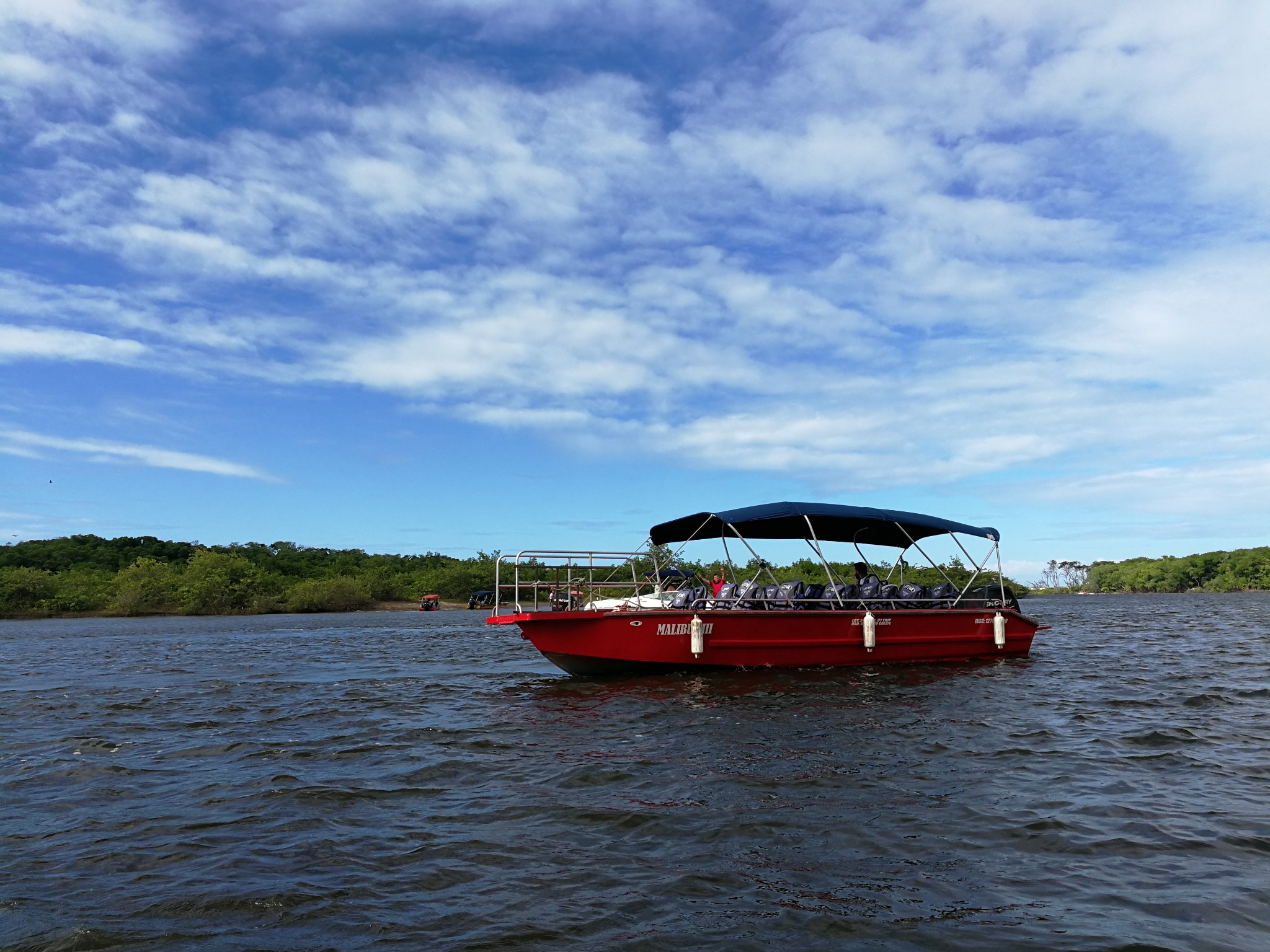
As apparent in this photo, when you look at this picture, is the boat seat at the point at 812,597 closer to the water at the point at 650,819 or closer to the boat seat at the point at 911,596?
the water at the point at 650,819

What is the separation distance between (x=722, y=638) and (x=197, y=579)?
8346 centimetres

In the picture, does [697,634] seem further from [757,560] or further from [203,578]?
[203,578]

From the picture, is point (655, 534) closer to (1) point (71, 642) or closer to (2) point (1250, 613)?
(1) point (71, 642)

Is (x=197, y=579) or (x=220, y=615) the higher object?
(x=197, y=579)

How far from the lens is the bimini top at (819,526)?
625 inches

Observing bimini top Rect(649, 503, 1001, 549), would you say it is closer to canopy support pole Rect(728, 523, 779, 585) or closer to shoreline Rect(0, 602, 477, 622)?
canopy support pole Rect(728, 523, 779, 585)

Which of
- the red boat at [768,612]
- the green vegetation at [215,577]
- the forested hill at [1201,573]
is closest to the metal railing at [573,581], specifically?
the red boat at [768,612]

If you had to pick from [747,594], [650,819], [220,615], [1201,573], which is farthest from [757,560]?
[1201,573]

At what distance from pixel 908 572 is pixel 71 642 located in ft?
A: 157

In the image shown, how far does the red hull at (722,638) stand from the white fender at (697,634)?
0.27 feet

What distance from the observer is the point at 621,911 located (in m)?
4.83

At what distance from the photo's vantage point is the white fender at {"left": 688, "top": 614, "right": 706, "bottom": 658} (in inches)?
565

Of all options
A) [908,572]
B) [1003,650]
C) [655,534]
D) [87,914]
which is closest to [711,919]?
[87,914]

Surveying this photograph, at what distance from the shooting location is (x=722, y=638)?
1484 cm
